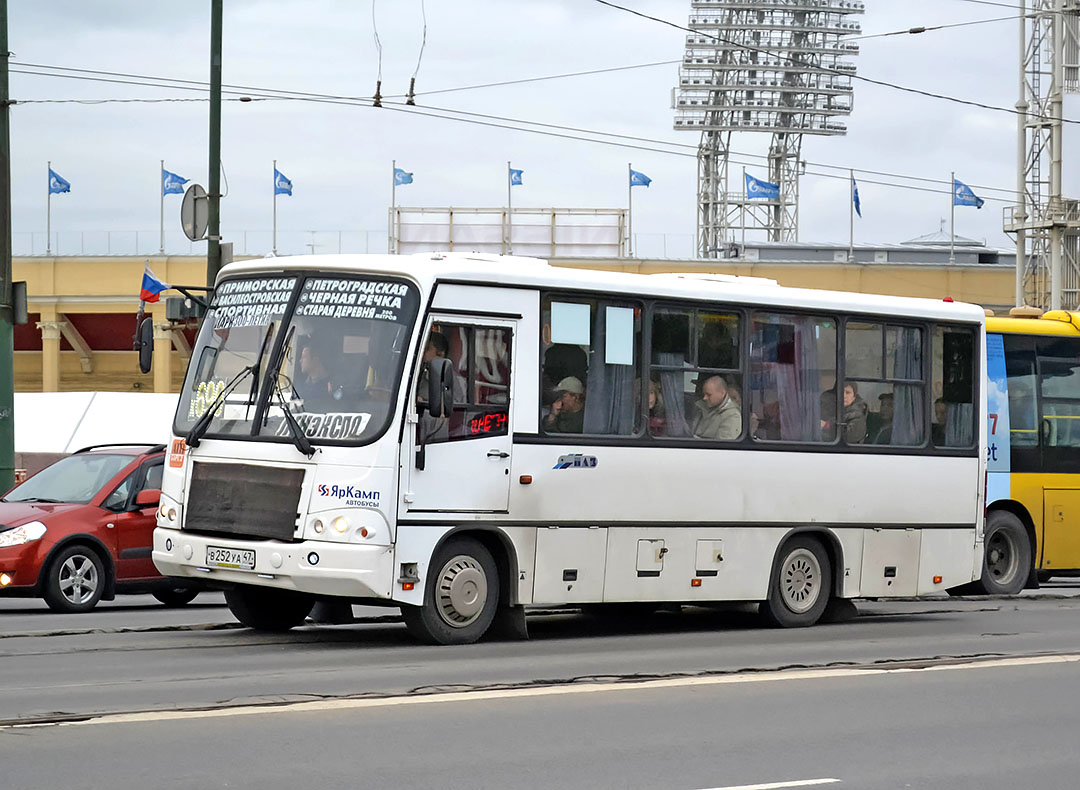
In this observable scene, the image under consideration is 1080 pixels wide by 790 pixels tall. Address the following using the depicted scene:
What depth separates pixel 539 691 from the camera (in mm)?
9961

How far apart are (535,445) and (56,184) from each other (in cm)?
5198

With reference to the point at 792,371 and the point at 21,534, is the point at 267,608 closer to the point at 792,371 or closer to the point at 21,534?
the point at 21,534

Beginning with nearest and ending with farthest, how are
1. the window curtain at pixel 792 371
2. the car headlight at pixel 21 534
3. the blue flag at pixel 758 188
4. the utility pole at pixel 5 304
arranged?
the window curtain at pixel 792 371
the car headlight at pixel 21 534
the utility pole at pixel 5 304
the blue flag at pixel 758 188

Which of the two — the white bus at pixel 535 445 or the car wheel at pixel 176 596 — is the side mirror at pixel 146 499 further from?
the white bus at pixel 535 445

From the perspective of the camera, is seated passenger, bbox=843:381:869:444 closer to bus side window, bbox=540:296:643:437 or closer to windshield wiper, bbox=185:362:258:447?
bus side window, bbox=540:296:643:437

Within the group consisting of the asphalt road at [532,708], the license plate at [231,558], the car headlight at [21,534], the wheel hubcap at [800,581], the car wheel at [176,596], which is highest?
the license plate at [231,558]

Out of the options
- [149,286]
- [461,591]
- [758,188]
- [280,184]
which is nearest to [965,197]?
[758,188]

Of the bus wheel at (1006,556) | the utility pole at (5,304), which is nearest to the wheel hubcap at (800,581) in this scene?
the bus wheel at (1006,556)

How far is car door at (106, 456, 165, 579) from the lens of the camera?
16.1m

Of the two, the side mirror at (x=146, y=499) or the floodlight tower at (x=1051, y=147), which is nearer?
the side mirror at (x=146, y=499)

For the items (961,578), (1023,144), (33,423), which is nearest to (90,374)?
(33,423)

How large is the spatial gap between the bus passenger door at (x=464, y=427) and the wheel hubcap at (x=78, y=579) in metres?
5.20

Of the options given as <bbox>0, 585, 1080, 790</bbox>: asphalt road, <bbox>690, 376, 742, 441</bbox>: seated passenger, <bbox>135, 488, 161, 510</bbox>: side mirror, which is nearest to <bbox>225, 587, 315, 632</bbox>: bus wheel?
<bbox>0, 585, 1080, 790</bbox>: asphalt road

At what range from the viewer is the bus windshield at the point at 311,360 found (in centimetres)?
1187
